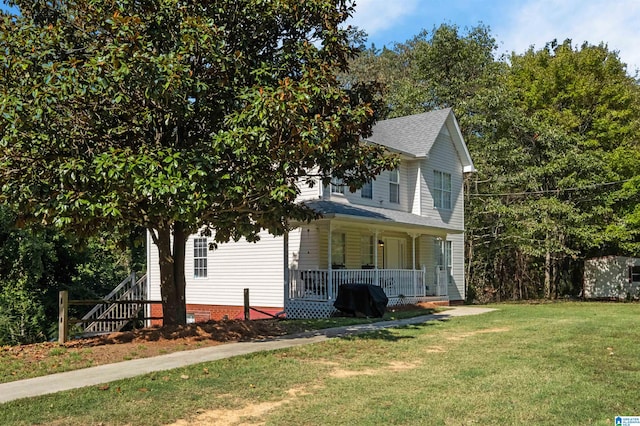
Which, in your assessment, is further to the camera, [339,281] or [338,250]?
[338,250]

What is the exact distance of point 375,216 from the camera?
789 inches

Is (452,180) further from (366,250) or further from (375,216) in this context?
(375,216)

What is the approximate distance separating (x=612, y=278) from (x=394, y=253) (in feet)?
52.1

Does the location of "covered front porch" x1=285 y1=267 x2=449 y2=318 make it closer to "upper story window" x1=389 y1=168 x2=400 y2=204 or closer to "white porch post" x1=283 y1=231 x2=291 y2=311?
"white porch post" x1=283 y1=231 x2=291 y2=311

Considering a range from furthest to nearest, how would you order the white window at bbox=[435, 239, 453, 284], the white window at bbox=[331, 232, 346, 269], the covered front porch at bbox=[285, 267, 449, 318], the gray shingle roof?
1. the white window at bbox=[435, 239, 453, 284]
2. the gray shingle roof
3. the white window at bbox=[331, 232, 346, 269]
4. the covered front porch at bbox=[285, 267, 449, 318]

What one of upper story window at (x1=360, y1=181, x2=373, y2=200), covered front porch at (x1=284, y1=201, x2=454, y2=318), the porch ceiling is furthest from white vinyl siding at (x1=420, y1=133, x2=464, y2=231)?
upper story window at (x1=360, y1=181, x2=373, y2=200)

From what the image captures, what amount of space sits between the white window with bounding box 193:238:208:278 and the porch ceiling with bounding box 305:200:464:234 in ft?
17.2

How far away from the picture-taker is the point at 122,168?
372 inches

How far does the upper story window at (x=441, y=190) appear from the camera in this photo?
1006 inches

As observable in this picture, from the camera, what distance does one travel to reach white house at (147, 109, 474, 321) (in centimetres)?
1947

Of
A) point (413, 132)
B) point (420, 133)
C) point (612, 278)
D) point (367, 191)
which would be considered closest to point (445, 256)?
point (420, 133)

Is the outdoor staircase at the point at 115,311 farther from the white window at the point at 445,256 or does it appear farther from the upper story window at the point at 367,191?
the white window at the point at 445,256

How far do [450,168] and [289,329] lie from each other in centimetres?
1511

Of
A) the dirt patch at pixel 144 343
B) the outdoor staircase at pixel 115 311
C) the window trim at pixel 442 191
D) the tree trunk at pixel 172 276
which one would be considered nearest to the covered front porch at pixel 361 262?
the window trim at pixel 442 191
